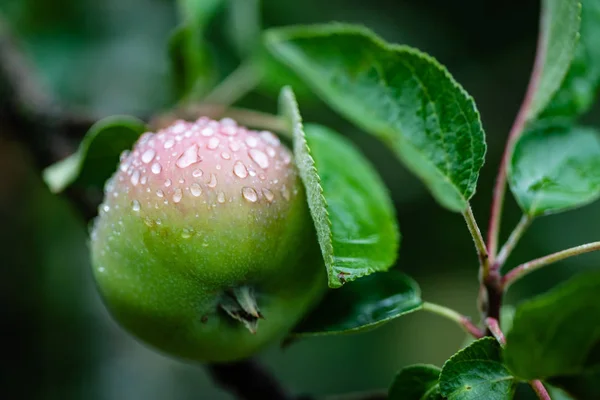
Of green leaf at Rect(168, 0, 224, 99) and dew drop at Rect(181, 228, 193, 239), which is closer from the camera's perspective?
dew drop at Rect(181, 228, 193, 239)

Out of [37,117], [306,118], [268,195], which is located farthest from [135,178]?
[306,118]

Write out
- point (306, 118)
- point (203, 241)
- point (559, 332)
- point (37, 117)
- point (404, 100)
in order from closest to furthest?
point (559, 332) → point (203, 241) → point (404, 100) → point (37, 117) → point (306, 118)

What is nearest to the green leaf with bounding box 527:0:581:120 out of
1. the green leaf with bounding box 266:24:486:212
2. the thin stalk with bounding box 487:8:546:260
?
the thin stalk with bounding box 487:8:546:260

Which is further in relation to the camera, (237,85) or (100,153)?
(237,85)

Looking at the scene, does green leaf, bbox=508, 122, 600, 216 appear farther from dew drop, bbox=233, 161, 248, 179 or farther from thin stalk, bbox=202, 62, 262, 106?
thin stalk, bbox=202, 62, 262, 106

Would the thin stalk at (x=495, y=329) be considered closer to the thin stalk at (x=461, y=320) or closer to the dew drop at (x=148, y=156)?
the thin stalk at (x=461, y=320)

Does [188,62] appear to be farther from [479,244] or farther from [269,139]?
[479,244]

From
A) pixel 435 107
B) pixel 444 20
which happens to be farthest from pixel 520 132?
pixel 444 20

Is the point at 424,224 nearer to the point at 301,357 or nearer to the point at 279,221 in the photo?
the point at 301,357
